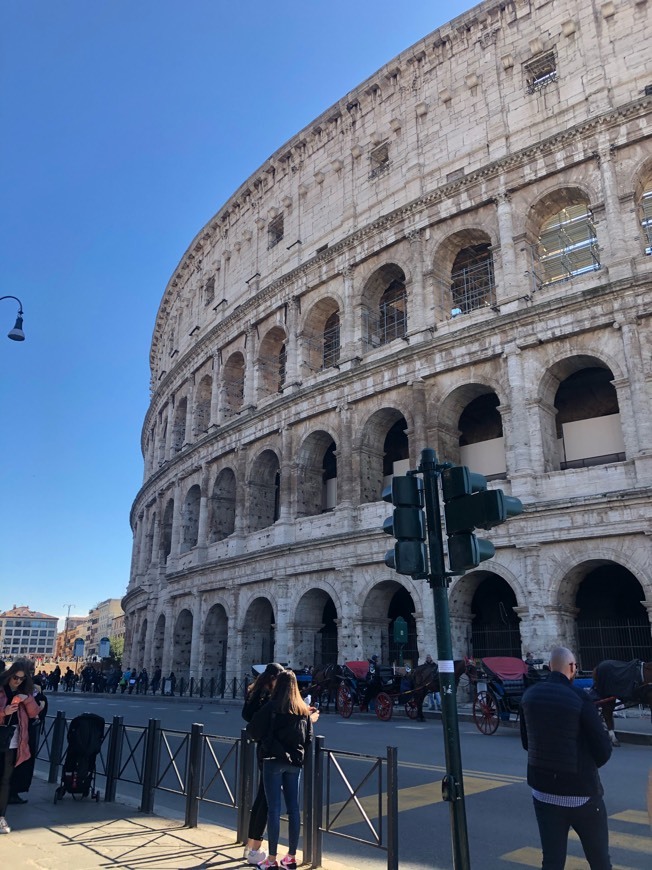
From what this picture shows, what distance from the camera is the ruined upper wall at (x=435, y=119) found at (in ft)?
72.2

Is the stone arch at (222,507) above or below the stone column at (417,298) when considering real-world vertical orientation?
below

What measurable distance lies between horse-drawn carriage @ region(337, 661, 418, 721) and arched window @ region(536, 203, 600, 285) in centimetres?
1319

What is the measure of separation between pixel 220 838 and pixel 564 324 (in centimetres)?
1691

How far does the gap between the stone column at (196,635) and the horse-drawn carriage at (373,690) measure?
12020 mm

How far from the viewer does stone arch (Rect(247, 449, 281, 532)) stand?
95.5 ft

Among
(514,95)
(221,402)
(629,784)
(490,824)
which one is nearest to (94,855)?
(490,824)

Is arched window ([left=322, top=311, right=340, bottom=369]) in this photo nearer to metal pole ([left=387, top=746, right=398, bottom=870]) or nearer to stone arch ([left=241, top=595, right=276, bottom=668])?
stone arch ([left=241, top=595, right=276, bottom=668])

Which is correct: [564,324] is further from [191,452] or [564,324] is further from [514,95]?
[191,452]

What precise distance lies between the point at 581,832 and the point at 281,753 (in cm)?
240

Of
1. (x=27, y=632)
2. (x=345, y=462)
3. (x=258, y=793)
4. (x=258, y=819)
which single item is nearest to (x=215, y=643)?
(x=345, y=462)

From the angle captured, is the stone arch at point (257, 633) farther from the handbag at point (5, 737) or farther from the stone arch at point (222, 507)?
the handbag at point (5, 737)

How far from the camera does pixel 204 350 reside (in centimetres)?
3544

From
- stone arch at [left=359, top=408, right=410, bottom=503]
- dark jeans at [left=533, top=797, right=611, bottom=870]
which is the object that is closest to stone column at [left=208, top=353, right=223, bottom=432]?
stone arch at [left=359, top=408, right=410, bottom=503]

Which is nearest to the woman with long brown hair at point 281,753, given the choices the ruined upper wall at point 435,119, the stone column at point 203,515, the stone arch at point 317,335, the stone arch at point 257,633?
the ruined upper wall at point 435,119
